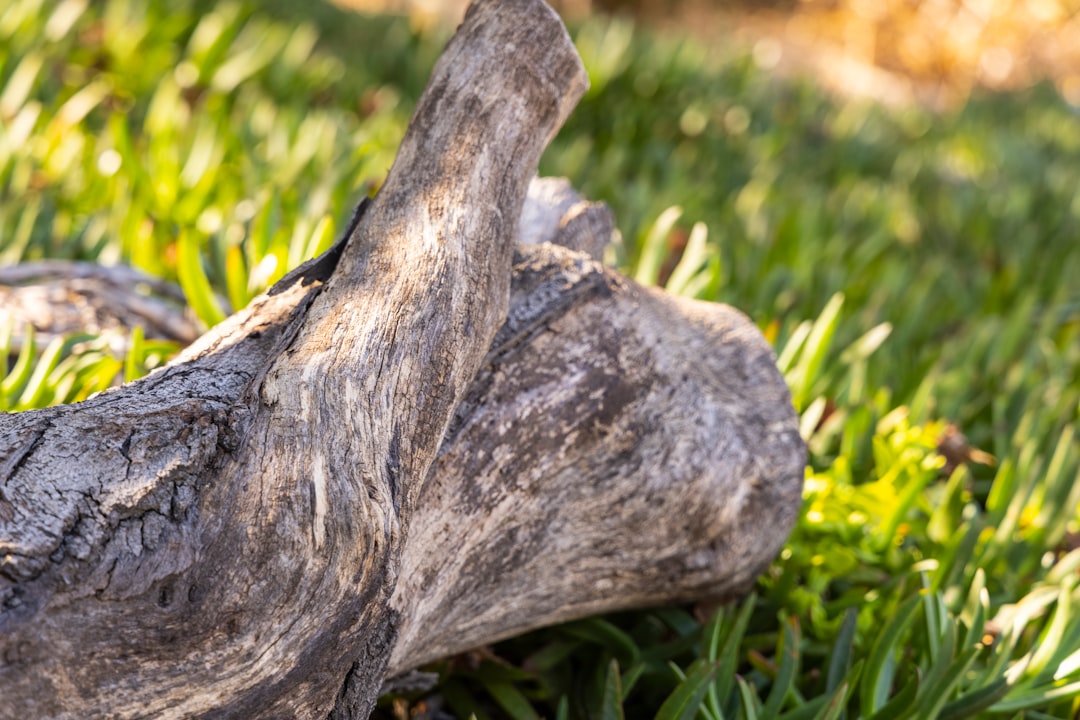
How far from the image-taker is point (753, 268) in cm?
285

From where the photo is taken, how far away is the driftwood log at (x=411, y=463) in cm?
86

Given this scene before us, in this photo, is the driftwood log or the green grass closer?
the driftwood log

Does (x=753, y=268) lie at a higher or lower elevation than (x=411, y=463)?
lower

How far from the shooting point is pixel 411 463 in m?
1.04

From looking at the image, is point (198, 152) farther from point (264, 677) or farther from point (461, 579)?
point (264, 677)

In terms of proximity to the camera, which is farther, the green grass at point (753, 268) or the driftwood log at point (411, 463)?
the green grass at point (753, 268)

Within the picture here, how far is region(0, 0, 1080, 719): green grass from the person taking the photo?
1517 mm

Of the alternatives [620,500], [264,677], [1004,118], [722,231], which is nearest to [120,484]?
[264,677]

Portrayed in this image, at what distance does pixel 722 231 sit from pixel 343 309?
2239 mm

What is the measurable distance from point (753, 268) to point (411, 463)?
201cm

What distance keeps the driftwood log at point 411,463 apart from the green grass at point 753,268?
0.69 ft

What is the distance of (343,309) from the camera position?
112 cm

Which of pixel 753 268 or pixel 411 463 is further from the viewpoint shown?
pixel 753 268

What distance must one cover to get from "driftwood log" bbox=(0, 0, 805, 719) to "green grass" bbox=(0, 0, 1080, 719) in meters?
0.21
